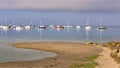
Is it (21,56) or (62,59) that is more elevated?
(21,56)

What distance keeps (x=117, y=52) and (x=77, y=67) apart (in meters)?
9.92

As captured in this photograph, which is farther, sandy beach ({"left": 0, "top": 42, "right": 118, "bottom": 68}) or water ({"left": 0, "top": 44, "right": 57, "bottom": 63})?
water ({"left": 0, "top": 44, "right": 57, "bottom": 63})

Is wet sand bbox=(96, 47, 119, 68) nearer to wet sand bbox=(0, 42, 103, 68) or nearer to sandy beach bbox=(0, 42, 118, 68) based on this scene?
sandy beach bbox=(0, 42, 118, 68)

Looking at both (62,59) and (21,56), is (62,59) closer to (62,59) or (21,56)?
(62,59)

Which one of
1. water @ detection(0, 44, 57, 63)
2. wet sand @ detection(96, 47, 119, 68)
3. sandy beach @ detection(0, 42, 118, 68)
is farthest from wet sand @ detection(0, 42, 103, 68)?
wet sand @ detection(96, 47, 119, 68)

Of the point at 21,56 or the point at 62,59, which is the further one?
the point at 21,56

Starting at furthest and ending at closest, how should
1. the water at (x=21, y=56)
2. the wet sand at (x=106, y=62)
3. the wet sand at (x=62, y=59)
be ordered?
the water at (x=21, y=56) < the wet sand at (x=62, y=59) < the wet sand at (x=106, y=62)

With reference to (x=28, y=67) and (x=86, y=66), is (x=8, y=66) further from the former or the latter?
(x=86, y=66)

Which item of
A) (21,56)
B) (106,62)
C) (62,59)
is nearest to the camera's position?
(106,62)

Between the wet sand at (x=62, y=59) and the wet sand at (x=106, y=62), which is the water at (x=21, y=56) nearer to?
the wet sand at (x=62, y=59)

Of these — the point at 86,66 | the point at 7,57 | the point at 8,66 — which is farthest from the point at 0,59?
the point at 86,66

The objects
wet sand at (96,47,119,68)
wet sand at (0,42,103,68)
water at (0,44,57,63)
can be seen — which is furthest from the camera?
water at (0,44,57,63)

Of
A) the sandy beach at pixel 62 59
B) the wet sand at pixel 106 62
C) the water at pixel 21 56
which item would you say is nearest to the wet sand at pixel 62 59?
the sandy beach at pixel 62 59

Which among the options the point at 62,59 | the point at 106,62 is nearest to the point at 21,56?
the point at 62,59
